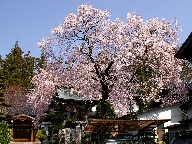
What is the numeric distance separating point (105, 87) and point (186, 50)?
8.32m

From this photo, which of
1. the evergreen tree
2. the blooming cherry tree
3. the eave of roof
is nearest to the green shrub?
the blooming cherry tree

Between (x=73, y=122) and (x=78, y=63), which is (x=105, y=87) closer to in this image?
(x=78, y=63)

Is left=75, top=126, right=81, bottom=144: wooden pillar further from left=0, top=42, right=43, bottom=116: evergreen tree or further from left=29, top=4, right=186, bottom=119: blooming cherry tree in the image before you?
left=0, top=42, right=43, bottom=116: evergreen tree

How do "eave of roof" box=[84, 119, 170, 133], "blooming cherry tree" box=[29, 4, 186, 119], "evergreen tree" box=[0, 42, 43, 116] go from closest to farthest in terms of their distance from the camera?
"eave of roof" box=[84, 119, 170, 133] < "blooming cherry tree" box=[29, 4, 186, 119] < "evergreen tree" box=[0, 42, 43, 116]

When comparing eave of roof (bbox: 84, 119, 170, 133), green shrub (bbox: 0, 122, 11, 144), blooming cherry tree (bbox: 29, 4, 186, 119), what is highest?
blooming cherry tree (bbox: 29, 4, 186, 119)

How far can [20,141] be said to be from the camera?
140 feet

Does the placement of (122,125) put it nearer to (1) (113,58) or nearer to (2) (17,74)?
(1) (113,58)

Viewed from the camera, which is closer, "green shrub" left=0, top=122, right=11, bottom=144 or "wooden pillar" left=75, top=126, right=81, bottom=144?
"wooden pillar" left=75, top=126, right=81, bottom=144

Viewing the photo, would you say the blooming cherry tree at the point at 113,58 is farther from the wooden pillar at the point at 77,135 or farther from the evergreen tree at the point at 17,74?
the evergreen tree at the point at 17,74

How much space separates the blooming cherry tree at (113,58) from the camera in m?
23.3

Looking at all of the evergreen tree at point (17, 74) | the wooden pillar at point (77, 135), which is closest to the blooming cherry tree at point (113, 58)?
the wooden pillar at point (77, 135)

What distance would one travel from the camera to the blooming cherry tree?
23328mm

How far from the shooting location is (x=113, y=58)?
2308cm

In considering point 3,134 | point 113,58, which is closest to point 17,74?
point 3,134
